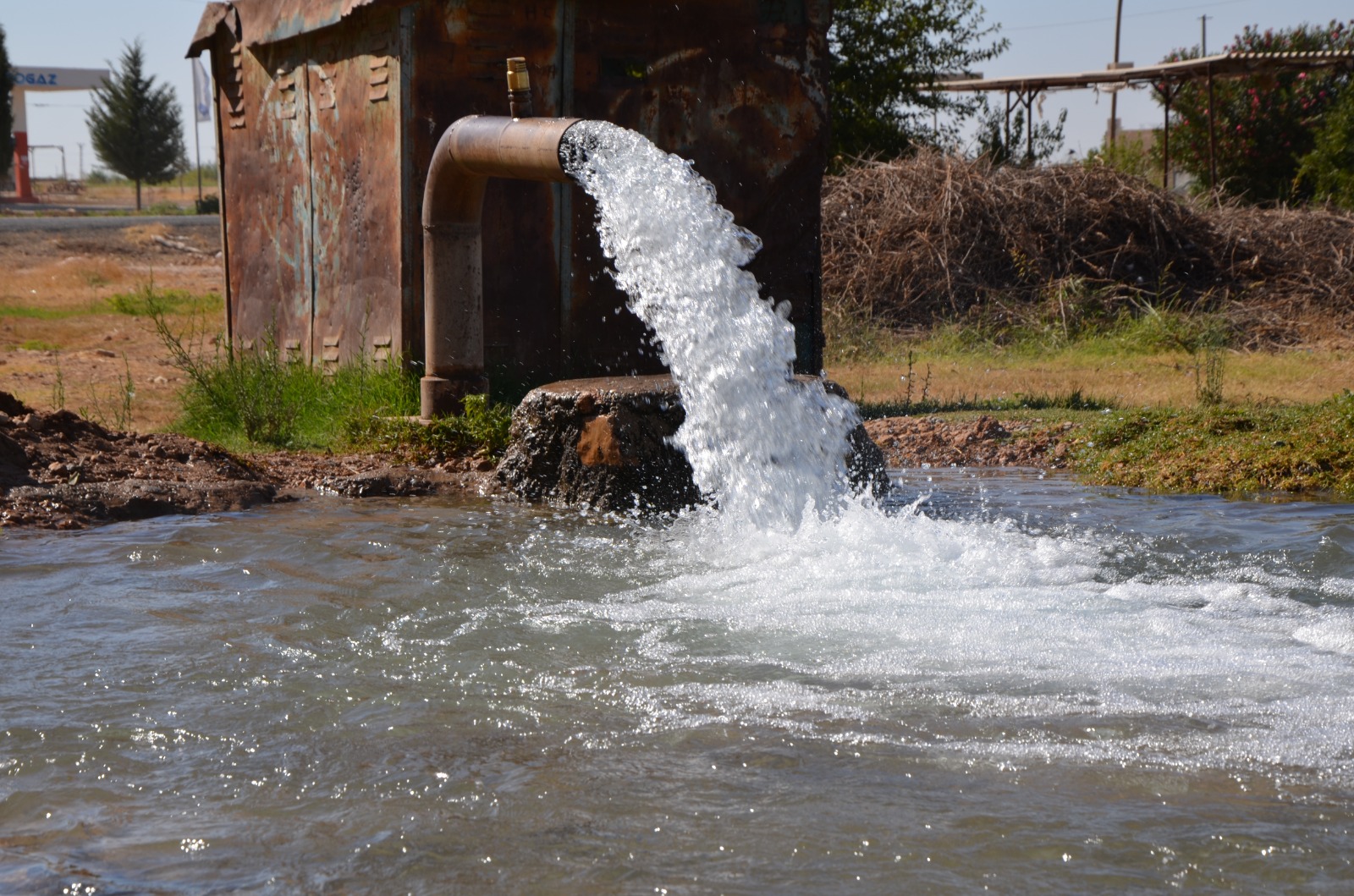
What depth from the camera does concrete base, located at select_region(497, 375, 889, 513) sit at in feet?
18.7

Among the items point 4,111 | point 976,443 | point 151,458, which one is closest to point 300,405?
point 151,458

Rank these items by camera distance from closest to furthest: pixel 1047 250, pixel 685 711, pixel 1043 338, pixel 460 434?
pixel 685 711
pixel 460 434
pixel 1043 338
pixel 1047 250

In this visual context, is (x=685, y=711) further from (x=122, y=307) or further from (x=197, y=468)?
(x=122, y=307)


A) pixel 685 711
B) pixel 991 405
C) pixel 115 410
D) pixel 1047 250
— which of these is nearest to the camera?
pixel 685 711

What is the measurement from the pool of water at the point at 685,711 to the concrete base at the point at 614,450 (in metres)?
0.51

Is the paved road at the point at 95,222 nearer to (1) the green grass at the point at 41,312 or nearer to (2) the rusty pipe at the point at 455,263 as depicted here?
(1) the green grass at the point at 41,312

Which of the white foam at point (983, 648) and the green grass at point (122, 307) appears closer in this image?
the white foam at point (983, 648)

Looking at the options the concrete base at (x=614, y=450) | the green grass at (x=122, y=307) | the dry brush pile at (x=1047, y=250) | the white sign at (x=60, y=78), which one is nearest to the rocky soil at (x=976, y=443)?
the concrete base at (x=614, y=450)

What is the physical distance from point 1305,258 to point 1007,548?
9.57m

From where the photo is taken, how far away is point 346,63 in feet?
25.6

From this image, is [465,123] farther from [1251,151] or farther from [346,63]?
[1251,151]

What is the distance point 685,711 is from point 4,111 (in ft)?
139

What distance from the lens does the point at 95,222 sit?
95.4 feet

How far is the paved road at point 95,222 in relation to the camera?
26109 millimetres
